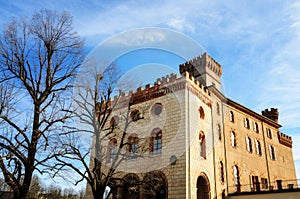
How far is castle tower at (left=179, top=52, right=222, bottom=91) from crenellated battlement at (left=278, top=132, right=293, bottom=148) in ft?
35.7

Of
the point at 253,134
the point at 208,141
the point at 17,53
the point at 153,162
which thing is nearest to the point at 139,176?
the point at 153,162

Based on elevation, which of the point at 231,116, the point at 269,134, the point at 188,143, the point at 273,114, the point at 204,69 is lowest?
the point at 188,143

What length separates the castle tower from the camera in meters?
27.3

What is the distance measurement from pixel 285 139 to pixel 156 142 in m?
21.3

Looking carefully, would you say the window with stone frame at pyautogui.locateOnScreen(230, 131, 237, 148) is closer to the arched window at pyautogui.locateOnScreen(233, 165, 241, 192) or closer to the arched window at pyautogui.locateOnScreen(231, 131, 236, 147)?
the arched window at pyautogui.locateOnScreen(231, 131, 236, 147)

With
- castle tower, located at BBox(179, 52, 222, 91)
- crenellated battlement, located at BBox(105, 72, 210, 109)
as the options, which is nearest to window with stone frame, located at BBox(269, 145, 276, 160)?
castle tower, located at BBox(179, 52, 222, 91)

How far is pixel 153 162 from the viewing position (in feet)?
62.8

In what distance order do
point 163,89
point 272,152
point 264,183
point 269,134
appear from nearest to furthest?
1. point 163,89
2. point 264,183
3. point 272,152
4. point 269,134

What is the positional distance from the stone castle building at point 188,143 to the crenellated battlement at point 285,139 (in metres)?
6.11

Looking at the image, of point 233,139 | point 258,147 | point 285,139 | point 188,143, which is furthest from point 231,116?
Answer: point 285,139

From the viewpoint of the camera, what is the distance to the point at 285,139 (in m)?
33.4

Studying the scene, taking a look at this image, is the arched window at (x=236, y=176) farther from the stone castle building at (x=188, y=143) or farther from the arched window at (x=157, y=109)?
the arched window at (x=157, y=109)

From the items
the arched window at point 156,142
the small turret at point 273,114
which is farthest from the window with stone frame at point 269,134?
the arched window at point 156,142

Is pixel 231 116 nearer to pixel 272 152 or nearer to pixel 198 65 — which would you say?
pixel 198 65
